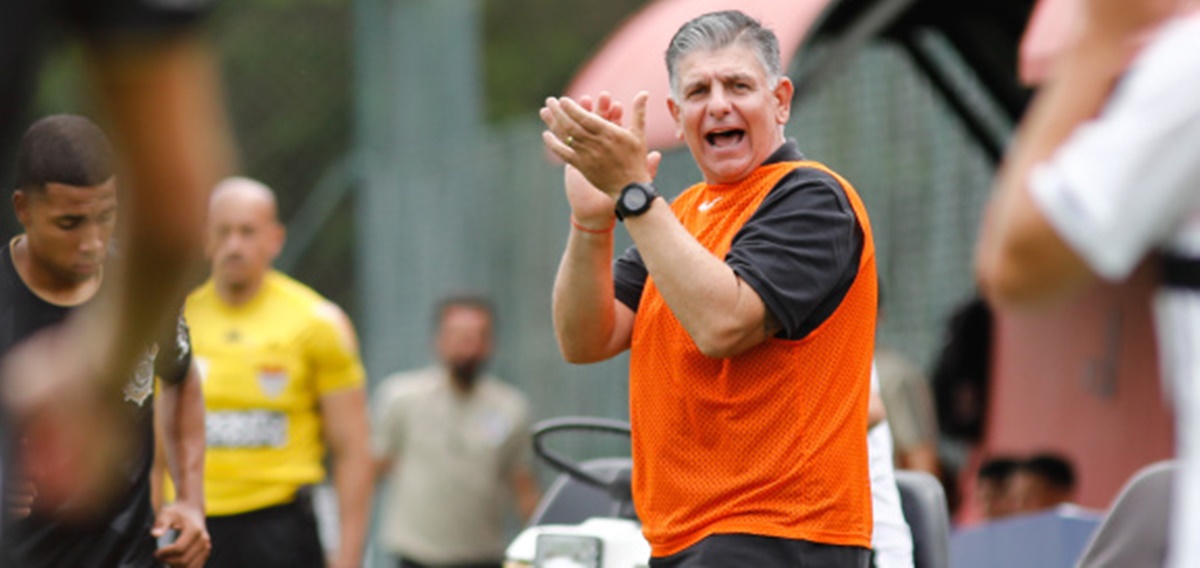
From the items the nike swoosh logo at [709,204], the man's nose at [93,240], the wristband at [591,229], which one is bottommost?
the wristband at [591,229]

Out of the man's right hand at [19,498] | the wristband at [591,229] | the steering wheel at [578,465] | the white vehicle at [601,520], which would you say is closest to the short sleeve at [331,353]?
the white vehicle at [601,520]

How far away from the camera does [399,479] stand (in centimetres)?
1088

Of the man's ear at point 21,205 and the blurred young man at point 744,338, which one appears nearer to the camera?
the blurred young man at point 744,338

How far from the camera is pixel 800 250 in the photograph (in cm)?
409

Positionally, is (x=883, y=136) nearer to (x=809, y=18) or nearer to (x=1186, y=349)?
(x=809, y=18)

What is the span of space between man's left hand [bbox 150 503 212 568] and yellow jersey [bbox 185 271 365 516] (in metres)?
1.62

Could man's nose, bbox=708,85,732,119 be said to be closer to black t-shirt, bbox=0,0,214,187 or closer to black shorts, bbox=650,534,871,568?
black shorts, bbox=650,534,871,568

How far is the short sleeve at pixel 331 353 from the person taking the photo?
7.28 meters

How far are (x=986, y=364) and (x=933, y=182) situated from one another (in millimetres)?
1242

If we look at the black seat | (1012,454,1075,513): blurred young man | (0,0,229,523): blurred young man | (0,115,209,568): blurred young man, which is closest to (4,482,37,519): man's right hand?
(0,115,209,568): blurred young man

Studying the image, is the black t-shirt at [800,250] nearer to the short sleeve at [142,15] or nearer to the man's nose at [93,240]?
the man's nose at [93,240]

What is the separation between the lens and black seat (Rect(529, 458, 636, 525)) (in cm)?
585

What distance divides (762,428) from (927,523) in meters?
1.53

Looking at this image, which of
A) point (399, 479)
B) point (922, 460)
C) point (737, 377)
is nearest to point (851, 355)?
point (737, 377)
